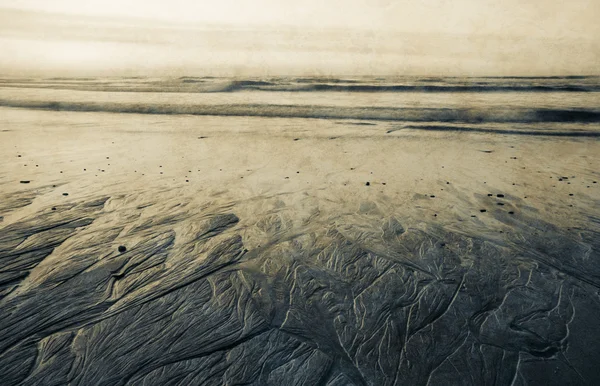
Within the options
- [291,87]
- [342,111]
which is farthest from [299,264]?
[291,87]

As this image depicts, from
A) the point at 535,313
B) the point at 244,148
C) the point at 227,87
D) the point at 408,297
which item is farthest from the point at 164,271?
the point at 227,87

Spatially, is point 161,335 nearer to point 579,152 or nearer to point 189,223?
point 189,223

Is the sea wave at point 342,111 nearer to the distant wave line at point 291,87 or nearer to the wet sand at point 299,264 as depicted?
the distant wave line at point 291,87

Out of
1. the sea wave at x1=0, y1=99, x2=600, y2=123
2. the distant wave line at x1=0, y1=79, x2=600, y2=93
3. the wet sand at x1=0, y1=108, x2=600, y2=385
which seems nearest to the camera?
the wet sand at x1=0, y1=108, x2=600, y2=385

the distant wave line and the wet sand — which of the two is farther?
the distant wave line

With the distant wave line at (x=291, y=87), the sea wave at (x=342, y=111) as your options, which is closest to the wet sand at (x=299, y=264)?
the sea wave at (x=342, y=111)

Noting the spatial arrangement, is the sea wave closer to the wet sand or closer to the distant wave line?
the distant wave line

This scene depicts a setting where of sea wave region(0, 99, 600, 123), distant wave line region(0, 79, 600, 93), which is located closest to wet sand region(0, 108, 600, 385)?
sea wave region(0, 99, 600, 123)

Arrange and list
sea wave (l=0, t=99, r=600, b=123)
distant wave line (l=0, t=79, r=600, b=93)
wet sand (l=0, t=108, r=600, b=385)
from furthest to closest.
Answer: distant wave line (l=0, t=79, r=600, b=93) → sea wave (l=0, t=99, r=600, b=123) → wet sand (l=0, t=108, r=600, b=385)

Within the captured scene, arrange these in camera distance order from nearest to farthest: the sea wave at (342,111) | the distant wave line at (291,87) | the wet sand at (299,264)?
the wet sand at (299,264), the sea wave at (342,111), the distant wave line at (291,87)
